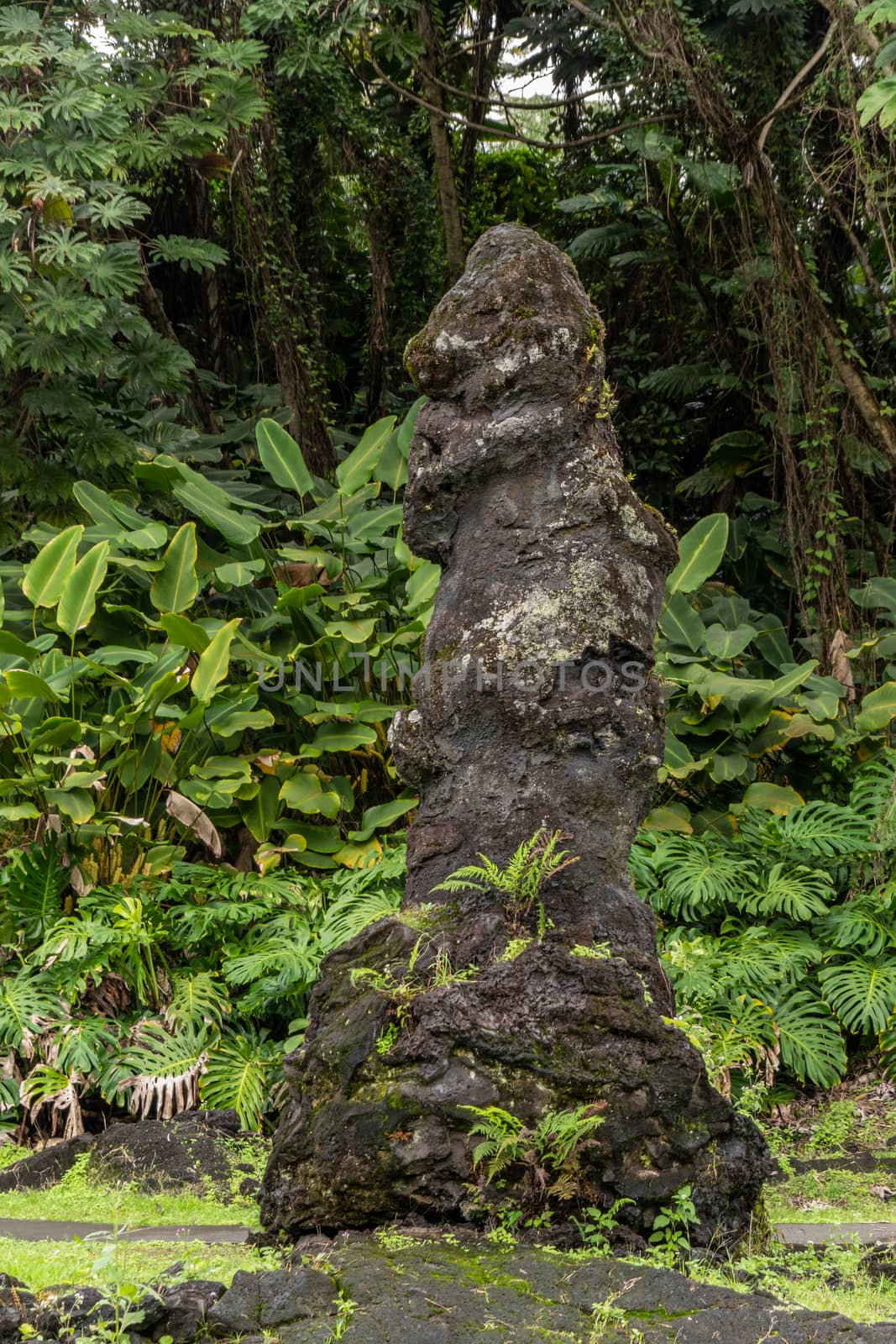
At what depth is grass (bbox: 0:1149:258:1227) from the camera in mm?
4066

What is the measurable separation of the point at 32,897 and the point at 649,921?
3368 mm

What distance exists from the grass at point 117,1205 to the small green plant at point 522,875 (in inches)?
48.3

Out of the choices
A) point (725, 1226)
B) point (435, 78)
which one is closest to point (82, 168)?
point (435, 78)

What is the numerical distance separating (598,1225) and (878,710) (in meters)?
4.71

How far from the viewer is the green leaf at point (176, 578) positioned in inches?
283

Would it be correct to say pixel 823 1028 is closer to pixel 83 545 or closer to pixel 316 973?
pixel 316 973

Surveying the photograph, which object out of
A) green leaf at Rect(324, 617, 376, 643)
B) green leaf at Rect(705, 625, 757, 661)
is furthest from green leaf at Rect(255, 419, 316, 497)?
green leaf at Rect(705, 625, 757, 661)

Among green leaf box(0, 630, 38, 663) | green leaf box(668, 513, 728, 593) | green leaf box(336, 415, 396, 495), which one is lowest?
green leaf box(0, 630, 38, 663)

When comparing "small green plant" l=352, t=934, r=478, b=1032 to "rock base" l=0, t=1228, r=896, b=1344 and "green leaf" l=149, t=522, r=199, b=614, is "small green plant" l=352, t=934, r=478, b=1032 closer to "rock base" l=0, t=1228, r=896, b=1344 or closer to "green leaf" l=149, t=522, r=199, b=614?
"rock base" l=0, t=1228, r=896, b=1344

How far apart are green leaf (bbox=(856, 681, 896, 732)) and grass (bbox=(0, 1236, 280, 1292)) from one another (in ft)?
16.1

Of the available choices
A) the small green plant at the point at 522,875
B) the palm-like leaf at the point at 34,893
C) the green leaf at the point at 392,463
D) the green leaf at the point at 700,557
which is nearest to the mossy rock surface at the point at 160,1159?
the palm-like leaf at the point at 34,893

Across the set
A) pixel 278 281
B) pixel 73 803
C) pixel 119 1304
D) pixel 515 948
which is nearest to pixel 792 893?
pixel 515 948

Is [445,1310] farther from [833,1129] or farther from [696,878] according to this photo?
[696,878]

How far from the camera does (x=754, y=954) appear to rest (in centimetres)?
581
